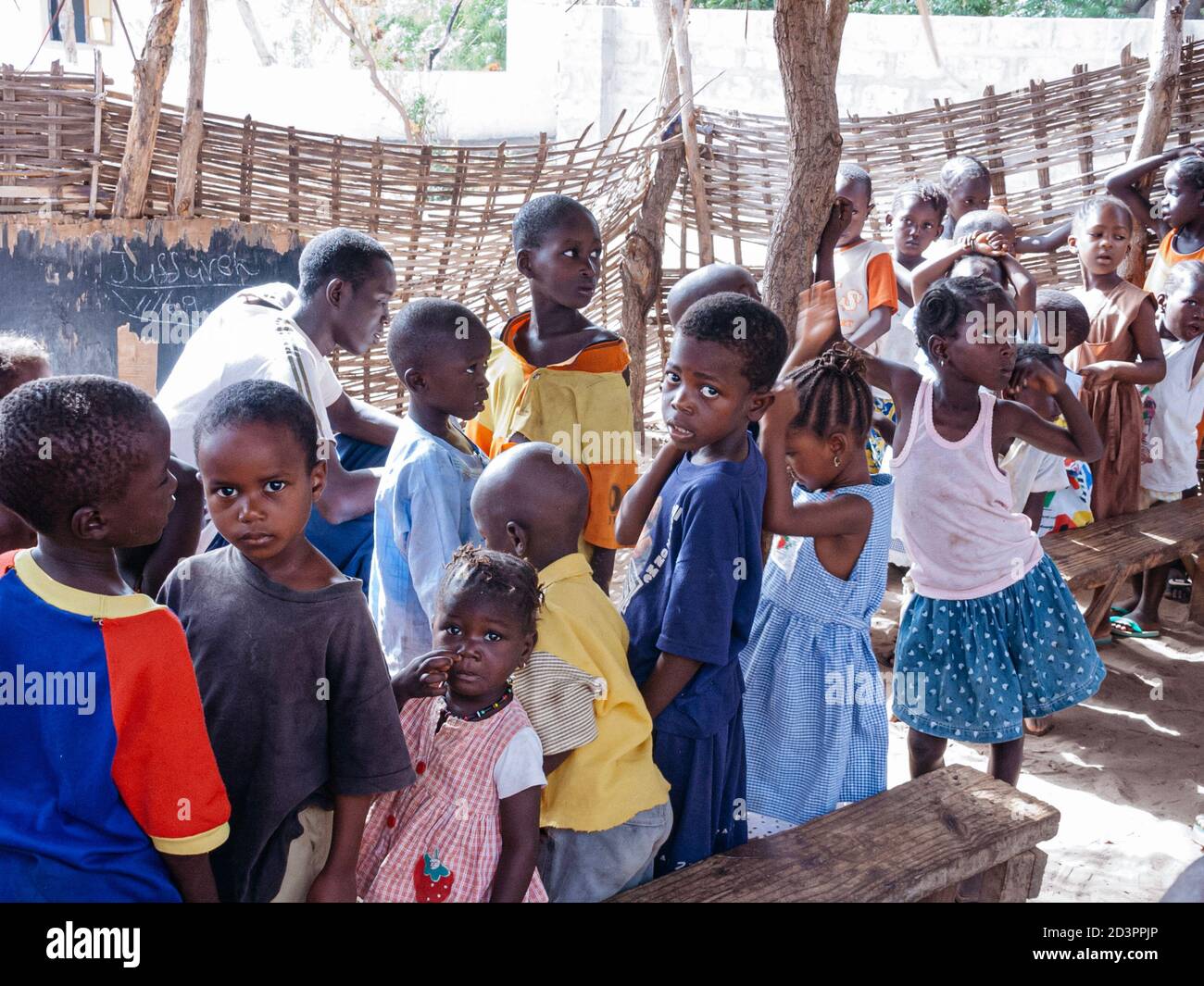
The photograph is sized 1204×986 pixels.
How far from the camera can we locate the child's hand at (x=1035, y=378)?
319 centimetres

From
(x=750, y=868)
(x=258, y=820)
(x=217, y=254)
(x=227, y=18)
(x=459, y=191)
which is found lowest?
(x=750, y=868)

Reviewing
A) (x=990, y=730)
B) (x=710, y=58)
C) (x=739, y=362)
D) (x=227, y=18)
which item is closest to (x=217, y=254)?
(x=739, y=362)

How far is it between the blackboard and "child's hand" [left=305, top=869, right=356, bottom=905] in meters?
3.38

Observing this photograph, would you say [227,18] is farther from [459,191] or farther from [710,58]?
[459,191]

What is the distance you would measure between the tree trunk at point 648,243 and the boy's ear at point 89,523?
3543mm

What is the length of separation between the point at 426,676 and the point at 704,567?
21.9 inches

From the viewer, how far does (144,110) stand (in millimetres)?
4438

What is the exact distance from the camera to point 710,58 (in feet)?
45.9

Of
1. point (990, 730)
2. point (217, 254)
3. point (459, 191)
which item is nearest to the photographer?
point (990, 730)

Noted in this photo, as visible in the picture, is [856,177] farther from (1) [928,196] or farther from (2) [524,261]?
(2) [524,261]

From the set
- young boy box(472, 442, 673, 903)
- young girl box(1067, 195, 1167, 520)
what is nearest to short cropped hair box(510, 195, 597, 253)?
young boy box(472, 442, 673, 903)

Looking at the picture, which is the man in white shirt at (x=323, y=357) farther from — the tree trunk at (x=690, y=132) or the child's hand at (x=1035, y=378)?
the tree trunk at (x=690, y=132)
